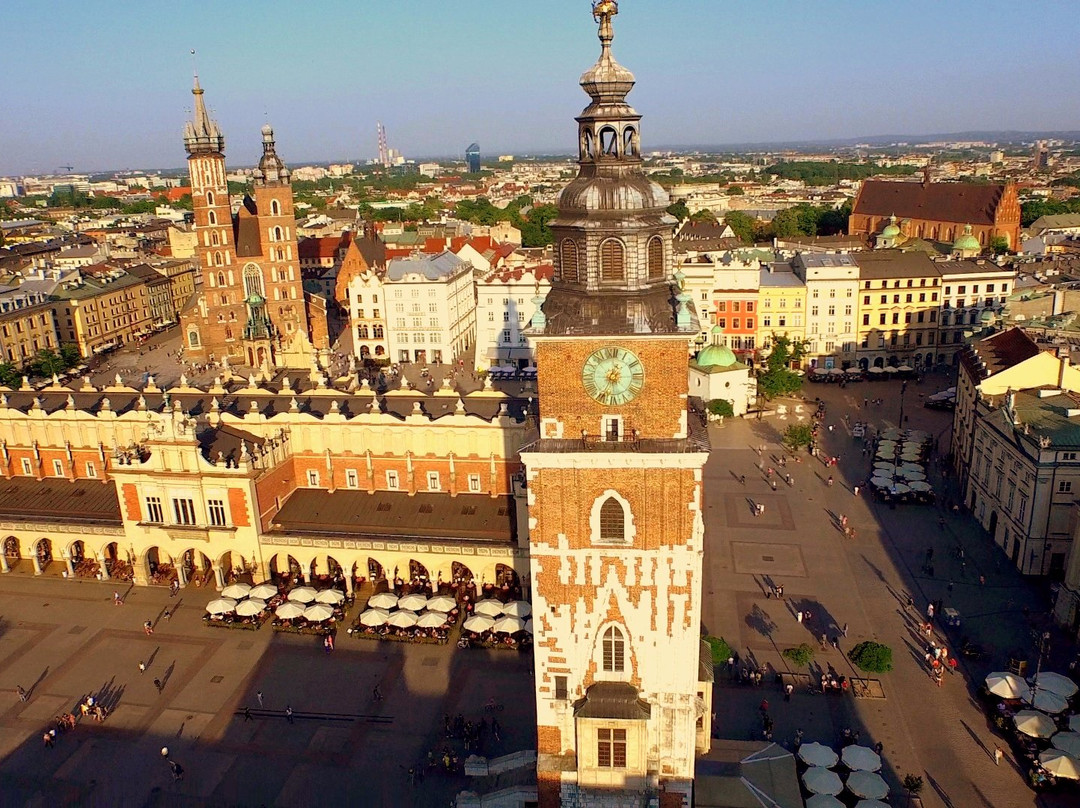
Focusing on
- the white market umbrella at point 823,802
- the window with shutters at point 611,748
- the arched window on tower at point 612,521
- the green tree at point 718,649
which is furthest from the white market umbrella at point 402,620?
the arched window on tower at point 612,521

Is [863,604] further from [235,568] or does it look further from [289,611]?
[235,568]

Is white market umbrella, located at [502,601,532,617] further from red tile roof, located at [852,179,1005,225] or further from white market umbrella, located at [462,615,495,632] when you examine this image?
red tile roof, located at [852,179,1005,225]

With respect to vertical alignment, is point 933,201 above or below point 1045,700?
above

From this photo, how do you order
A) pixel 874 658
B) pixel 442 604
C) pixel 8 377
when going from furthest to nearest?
pixel 8 377 < pixel 442 604 < pixel 874 658

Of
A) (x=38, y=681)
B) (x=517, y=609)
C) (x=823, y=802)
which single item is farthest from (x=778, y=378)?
(x=38, y=681)

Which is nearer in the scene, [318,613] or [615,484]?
[615,484]

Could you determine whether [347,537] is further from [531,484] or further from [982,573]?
[982,573]

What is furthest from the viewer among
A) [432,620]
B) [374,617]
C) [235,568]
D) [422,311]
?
[422,311]
